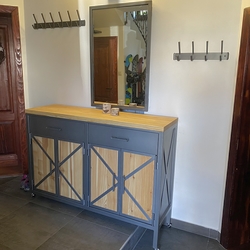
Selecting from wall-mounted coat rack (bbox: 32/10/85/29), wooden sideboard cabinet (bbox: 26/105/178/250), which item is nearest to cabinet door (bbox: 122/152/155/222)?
wooden sideboard cabinet (bbox: 26/105/178/250)

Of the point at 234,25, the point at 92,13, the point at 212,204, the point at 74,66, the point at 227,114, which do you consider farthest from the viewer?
the point at 74,66

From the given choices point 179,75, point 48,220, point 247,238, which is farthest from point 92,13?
point 247,238

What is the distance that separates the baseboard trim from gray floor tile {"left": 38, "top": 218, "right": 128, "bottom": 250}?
0.54 metres

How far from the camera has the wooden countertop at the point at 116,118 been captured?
1.92 metres

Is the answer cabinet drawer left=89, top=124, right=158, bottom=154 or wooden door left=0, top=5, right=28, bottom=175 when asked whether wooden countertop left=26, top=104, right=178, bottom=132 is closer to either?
cabinet drawer left=89, top=124, right=158, bottom=154

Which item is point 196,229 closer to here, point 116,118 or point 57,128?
point 116,118

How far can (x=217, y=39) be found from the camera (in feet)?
6.48

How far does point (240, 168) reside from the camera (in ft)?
6.53

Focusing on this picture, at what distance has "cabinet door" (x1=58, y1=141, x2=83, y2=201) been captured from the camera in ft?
7.45

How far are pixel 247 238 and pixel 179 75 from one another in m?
1.46

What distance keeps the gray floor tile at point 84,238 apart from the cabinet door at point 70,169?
26 centimetres

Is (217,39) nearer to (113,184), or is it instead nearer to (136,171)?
(136,171)

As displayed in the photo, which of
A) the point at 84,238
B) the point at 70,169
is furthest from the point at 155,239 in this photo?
the point at 70,169

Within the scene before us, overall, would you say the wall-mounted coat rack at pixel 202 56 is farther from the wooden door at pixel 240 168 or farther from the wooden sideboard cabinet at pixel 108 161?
the wooden sideboard cabinet at pixel 108 161
